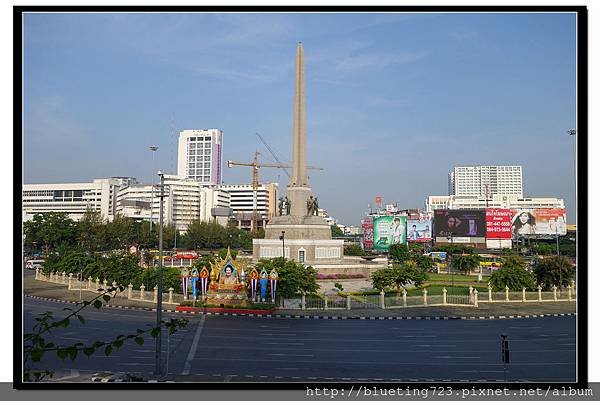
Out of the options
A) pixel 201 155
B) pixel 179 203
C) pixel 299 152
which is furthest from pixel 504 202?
pixel 299 152

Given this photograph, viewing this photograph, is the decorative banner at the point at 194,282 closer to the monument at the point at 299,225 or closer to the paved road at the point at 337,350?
the paved road at the point at 337,350

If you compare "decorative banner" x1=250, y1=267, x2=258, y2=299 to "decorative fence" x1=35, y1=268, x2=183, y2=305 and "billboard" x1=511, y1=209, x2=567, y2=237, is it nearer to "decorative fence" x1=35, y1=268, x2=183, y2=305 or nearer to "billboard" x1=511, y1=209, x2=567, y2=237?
"decorative fence" x1=35, y1=268, x2=183, y2=305

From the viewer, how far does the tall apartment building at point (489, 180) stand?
183m

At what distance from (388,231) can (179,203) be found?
63333 millimetres

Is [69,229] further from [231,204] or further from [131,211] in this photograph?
[231,204]

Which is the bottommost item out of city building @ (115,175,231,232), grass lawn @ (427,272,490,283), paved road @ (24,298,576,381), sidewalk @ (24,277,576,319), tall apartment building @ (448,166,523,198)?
grass lawn @ (427,272,490,283)

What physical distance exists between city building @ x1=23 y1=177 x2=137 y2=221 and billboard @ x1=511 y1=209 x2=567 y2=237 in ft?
265

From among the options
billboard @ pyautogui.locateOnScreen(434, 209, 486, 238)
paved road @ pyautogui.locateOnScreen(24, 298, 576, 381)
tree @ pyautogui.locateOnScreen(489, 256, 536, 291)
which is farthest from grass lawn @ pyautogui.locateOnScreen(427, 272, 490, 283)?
billboard @ pyautogui.locateOnScreen(434, 209, 486, 238)

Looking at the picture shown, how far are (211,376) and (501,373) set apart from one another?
837 centimetres

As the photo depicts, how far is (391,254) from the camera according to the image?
63094 millimetres

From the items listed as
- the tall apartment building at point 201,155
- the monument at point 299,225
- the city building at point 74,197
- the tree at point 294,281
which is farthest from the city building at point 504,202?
the tree at point 294,281

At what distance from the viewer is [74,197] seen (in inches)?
4419

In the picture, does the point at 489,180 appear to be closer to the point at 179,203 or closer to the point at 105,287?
the point at 179,203

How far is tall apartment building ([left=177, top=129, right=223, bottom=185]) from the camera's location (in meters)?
182
